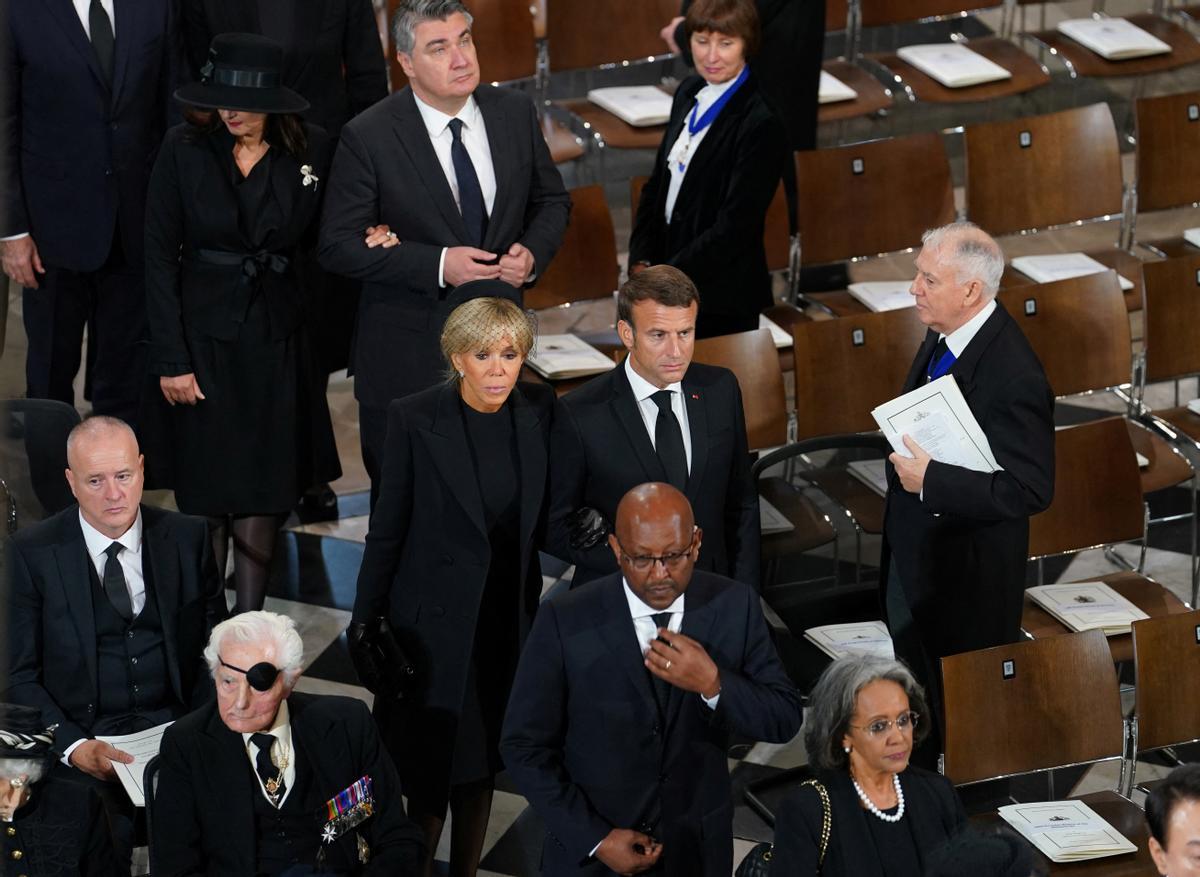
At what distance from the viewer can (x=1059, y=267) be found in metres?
6.33

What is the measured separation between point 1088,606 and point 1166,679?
0.67 m

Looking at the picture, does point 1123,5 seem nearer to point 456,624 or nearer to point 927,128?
point 927,128

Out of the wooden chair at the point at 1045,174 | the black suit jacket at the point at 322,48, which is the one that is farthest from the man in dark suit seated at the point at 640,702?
the wooden chair at the point at 1045,174

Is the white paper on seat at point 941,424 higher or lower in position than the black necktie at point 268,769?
higher

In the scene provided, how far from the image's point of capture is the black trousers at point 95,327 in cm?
506

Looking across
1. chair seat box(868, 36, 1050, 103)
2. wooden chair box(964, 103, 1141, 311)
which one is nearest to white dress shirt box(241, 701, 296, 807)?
wooden chair box(964, 103, 1141, 311)

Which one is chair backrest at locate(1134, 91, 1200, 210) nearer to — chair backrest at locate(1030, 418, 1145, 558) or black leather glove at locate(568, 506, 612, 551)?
chair backrest at locate(1030, 418, 1145, 558)

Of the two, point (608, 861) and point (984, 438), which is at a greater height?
point (984, 438)

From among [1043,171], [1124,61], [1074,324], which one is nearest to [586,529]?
[1074,324]

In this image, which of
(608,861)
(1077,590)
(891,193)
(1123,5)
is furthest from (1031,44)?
(608,861)

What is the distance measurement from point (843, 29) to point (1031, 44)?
1444mm

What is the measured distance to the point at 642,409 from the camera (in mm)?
3670

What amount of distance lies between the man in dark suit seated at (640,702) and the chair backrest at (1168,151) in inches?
173

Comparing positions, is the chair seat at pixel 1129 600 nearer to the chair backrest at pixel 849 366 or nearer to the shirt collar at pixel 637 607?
the chair backrest at pixel 849 366
